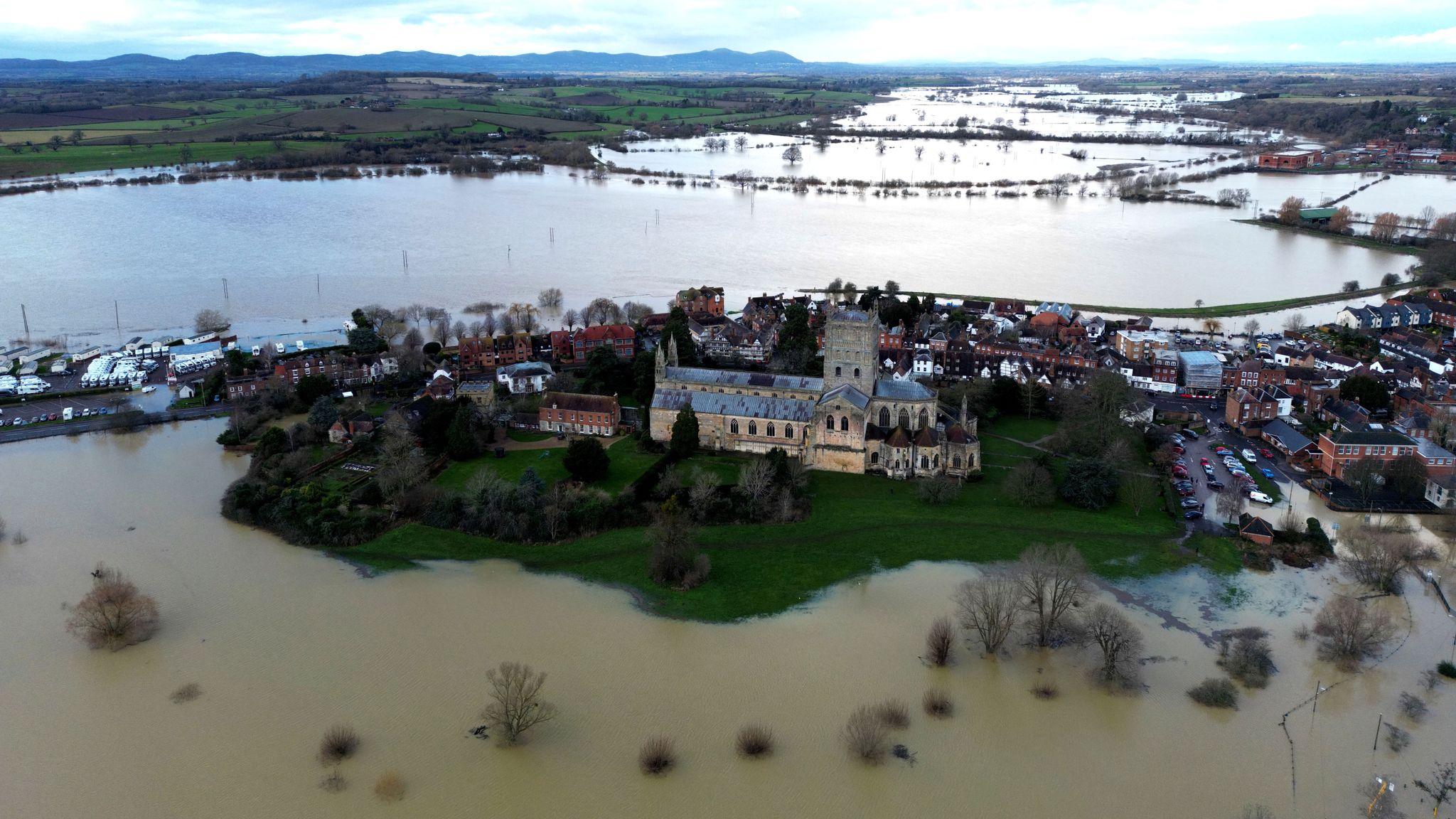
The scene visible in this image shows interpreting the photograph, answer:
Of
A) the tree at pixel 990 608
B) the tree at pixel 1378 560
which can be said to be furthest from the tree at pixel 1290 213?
the tree at pixel 990 608

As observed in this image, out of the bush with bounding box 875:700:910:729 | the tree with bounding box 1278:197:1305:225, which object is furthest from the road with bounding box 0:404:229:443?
the tree with bounding box 1278:197:1305:225

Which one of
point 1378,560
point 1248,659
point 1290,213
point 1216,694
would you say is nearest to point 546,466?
point 1216,694

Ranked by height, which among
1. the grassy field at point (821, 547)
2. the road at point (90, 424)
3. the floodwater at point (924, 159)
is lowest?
the grassy field at point (821, 547)

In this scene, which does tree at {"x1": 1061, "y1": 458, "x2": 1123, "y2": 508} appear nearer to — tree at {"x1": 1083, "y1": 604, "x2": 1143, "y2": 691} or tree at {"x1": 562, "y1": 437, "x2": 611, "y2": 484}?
tree at {"x1": 1083, "y1": 604, "x2": 1143, "y2": 691}

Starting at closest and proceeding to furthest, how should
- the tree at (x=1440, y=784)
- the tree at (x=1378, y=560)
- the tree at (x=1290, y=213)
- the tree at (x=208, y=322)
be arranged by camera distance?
the tree at (x=1440, y=784)
the tree at (x=1378, y=560)
the tree at (x=208, y=322)
the tree at (x=1290, y=213)

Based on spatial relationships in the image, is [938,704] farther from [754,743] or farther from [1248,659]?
[1248,659]

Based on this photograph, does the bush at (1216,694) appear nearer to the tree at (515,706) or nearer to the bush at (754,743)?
the bush at (754,743)

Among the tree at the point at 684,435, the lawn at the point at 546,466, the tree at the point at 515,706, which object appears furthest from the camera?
the tree at the point at 684,435
